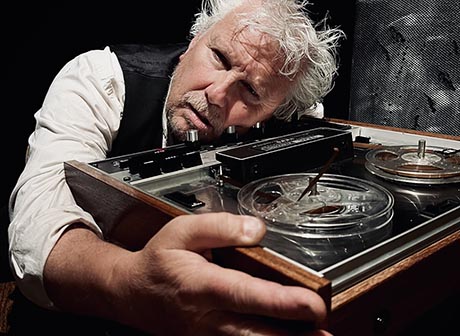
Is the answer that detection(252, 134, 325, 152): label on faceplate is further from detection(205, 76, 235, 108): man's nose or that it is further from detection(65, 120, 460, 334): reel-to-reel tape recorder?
detection(205, 76, 235, 108): man's nose

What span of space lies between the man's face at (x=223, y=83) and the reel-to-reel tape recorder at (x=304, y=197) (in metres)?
0.16

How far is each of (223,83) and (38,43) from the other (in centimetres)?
77

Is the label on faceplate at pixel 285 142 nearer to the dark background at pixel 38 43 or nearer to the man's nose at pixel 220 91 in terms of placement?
the man's nose at pixel 220 91

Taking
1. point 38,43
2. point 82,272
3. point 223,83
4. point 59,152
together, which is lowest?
point 82,272

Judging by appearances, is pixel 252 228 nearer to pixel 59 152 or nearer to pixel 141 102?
pixel 59 152

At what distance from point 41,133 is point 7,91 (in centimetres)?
69

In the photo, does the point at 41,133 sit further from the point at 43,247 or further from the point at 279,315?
the point at 279,315

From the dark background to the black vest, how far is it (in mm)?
428

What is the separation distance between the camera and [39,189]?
2.78 feet

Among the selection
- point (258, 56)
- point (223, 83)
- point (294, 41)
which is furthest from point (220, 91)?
point (294, 41)

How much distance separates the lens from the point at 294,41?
1.22 meters

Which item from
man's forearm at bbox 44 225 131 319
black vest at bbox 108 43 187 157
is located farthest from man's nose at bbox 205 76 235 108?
man's forearm at bbox 44 225 131 319

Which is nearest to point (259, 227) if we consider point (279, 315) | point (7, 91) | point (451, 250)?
point (279, 315)

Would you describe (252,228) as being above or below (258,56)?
Answer: below
